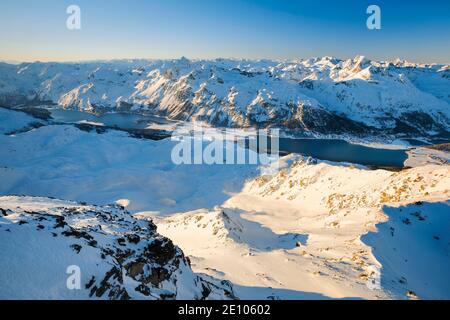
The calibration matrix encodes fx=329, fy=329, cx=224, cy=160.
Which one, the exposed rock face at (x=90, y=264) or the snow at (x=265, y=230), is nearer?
the exposed rock face at (x=90, y=264)

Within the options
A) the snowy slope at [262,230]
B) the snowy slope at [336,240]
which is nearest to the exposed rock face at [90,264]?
the snowy slope at [262,230]

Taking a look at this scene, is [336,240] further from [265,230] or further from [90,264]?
[90,264]

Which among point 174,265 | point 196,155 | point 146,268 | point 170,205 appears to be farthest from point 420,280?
point 196,155

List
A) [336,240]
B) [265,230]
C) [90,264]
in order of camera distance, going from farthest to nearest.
→ [265,230] → [336,240] → [90,264]

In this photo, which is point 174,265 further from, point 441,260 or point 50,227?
point 441,260

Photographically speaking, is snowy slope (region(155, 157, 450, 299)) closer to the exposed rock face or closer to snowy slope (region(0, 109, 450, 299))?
snowy slope (region(0, 109, 450, 299))

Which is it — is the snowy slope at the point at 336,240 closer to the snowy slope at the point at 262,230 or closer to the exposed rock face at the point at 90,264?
the snowy slope at the point at 262,230

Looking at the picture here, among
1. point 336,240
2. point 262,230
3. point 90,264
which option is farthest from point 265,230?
point 90,264

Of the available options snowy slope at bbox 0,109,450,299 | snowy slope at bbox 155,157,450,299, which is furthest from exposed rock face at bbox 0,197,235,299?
snowy slope at bbox 155,157,450,299
